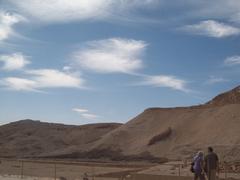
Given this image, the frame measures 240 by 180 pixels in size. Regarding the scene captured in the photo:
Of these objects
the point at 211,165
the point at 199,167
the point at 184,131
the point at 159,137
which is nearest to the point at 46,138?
the point at 159,137

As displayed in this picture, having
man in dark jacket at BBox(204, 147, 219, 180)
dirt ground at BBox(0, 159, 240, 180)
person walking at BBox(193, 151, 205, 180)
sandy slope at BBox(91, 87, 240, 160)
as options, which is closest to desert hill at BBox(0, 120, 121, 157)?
sandy slope at BBox(91, 87, 240, 160)

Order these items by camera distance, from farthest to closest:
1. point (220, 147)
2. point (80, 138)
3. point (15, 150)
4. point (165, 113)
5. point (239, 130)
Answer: point (80, 138), point (15, 150), point (165, 113), point (239, 130), point (220, 147)

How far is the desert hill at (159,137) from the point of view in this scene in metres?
49.6

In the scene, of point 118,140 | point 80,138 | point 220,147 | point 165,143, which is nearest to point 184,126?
point 165,143

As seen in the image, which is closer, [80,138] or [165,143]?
[165,143]

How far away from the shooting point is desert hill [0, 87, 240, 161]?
163 feet

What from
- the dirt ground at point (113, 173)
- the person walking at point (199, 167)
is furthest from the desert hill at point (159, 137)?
the person walking at point (199, 167)

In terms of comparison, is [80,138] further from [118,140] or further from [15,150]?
[118,140]

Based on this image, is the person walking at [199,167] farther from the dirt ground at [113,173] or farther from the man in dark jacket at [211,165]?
the dirt ground at [113,173]

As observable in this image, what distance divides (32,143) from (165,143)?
979 inches

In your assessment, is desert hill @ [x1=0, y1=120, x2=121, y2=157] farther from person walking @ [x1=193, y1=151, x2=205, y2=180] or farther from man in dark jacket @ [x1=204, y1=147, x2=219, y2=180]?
man in dark jacket @ [x1=204, y1=147, x2=219, y2=180]

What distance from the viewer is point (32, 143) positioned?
72438 millimetres

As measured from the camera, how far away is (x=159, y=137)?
184 feet

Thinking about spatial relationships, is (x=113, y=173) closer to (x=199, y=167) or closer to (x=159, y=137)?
(x=199, y=167)
